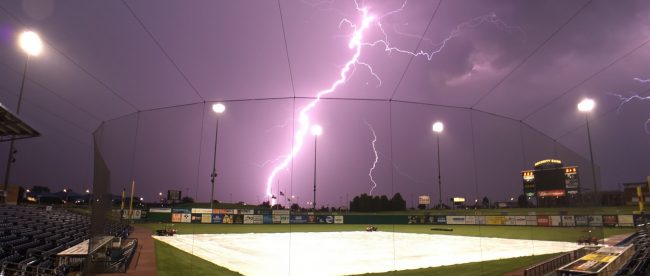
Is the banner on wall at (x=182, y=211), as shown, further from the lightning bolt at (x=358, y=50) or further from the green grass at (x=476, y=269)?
the green grass at (x=476, y=269)

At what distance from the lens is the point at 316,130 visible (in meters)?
19.6

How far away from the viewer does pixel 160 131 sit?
16531 mm

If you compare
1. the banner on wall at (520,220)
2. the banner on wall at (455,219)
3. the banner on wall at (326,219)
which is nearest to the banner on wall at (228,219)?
the banner on wall at (326,219)

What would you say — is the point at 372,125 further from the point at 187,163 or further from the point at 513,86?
the point at 187,163

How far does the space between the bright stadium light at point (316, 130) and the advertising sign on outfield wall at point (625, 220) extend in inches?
1920

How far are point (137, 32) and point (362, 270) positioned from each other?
1457cm

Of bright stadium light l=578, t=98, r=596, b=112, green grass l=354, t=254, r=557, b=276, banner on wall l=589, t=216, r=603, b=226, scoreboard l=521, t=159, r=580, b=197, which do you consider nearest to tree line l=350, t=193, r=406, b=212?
scoreboard l=521, t=159, r=580, b=197

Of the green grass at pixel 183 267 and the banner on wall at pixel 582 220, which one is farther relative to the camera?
the banner on wall at pixel 582 220

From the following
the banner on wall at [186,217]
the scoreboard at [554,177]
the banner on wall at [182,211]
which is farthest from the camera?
the banner on wall at [186,217]

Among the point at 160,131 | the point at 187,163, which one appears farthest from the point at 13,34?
the point at 187,163

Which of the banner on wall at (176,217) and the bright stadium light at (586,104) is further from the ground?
the bright stadium light at (586,104)

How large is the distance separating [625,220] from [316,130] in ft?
163

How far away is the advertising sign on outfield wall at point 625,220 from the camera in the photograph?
157 feet

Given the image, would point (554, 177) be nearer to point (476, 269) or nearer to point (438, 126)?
point (476, 269)
